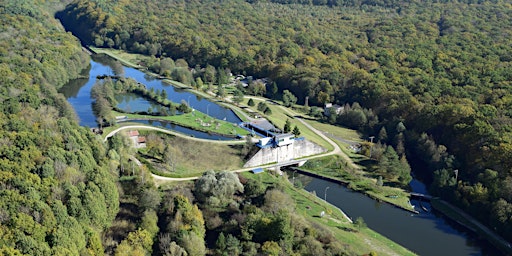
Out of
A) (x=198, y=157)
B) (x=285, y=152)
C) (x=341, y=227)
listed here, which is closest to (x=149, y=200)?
(x=198, y=157)

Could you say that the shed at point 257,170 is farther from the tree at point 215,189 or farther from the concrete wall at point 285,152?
the tree at point 215,189

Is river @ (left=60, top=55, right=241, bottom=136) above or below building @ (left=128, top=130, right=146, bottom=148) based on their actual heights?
below

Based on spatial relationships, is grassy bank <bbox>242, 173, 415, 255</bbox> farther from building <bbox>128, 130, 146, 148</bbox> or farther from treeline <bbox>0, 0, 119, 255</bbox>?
treeline <bbox>0, 0, 119, 255</bbox>

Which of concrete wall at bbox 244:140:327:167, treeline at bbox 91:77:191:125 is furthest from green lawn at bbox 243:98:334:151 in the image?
treeline at bbox 91:77:191:125

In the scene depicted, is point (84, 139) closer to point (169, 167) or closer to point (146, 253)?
point (169, 167)

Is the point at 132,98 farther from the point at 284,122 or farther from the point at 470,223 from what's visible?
the point at 470,223

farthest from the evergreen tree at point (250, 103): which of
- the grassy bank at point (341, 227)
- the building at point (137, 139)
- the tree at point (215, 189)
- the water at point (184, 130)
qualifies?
the tree at point (215, 189)

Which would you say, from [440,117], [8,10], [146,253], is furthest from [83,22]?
[146,253]
